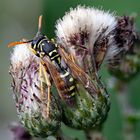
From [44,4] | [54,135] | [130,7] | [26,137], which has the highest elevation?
[44,4]

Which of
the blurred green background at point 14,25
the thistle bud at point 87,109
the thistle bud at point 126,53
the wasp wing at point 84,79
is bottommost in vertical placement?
the thistle bud at point 87,109

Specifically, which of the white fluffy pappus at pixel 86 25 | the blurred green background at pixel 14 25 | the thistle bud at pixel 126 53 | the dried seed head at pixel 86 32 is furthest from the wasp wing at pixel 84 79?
the blurred green background at pixel 14 25

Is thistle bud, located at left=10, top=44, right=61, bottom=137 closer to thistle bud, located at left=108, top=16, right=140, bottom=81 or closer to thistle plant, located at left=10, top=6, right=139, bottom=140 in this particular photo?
thistle plant, located at left=10, top=6, right=139, bottom=140

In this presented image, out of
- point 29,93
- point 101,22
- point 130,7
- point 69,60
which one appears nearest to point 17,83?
point 29,93

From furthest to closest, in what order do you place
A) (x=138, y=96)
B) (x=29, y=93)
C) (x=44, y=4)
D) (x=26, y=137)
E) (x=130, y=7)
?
(x=44, y=4) → (x=130, y=7) → (x=138, y=96) → (x=26, y=137) → (x=29, y=93)

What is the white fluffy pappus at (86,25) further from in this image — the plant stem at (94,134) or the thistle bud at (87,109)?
the plant stem at (94,134)

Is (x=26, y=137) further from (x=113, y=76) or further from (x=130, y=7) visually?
(x=130, y=7)
